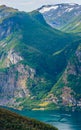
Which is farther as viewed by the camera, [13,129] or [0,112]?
[0,112]

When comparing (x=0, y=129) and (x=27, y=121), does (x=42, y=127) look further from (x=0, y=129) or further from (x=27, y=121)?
(x=0, y=129)

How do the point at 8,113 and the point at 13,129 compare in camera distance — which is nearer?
the point at 13,129

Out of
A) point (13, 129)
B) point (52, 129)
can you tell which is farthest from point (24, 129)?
point (52, 129)

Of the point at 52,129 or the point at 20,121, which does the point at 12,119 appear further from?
the point at 52,129

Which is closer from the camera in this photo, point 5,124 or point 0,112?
point 5,124

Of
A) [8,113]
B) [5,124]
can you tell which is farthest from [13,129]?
[8,113]

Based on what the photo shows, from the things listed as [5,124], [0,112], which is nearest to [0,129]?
[5,124]

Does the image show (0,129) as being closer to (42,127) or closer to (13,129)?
(13,129)
